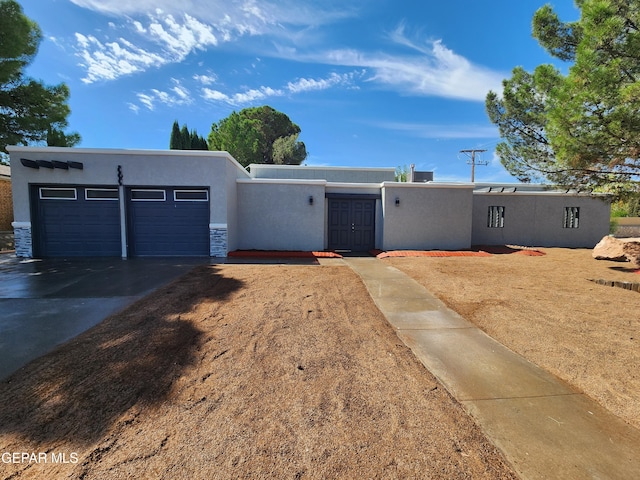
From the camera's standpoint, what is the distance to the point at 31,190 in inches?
388

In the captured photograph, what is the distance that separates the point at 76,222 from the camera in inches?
400

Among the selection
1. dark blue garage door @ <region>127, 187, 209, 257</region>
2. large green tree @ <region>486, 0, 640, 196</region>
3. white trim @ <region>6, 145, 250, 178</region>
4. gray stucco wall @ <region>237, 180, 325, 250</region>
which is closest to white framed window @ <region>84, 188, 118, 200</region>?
dark blue garage door @ <region>127, 187, 209, 257</region>

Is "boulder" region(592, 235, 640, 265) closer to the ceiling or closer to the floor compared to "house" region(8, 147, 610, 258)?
closer to the floor

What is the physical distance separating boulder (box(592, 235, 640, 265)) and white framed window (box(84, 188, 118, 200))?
1751 centimetres

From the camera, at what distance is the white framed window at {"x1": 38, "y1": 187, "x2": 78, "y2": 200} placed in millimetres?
9962

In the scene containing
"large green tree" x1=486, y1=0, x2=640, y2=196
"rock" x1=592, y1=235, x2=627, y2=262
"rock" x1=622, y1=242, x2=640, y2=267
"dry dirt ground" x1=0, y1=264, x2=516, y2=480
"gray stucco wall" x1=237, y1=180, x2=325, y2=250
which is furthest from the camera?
"gray stucco wall" x1=237, y1=180, x2=325, y2=250

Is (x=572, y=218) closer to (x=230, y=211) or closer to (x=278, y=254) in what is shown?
(x=278, y=254)

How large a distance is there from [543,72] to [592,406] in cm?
925

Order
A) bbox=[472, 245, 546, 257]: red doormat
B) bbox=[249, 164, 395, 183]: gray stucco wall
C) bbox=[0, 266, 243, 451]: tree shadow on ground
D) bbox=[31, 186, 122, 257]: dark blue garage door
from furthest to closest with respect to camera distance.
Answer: bbox=[249, 164, 395, 183]: gray stucco wall → bbox=[472, 245, 546, 257]: red doormat → bbox=[31, 186, 122, 257]: dark blue garage door → bbox=[0, 266, 243, 451]: tree shadow on ground

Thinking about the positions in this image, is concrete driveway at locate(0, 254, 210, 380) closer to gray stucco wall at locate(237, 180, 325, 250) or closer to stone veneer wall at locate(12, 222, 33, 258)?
stone veneer wall at locate(12, 222, 33, 258)

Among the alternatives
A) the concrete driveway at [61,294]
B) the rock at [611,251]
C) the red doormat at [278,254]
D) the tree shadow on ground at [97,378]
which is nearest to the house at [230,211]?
the red doormat at [278,254]

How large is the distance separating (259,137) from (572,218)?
24.6 metres

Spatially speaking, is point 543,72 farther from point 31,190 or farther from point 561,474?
point 31,190

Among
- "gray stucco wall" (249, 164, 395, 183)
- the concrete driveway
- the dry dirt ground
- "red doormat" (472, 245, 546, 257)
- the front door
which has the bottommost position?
the dry dirt ground
